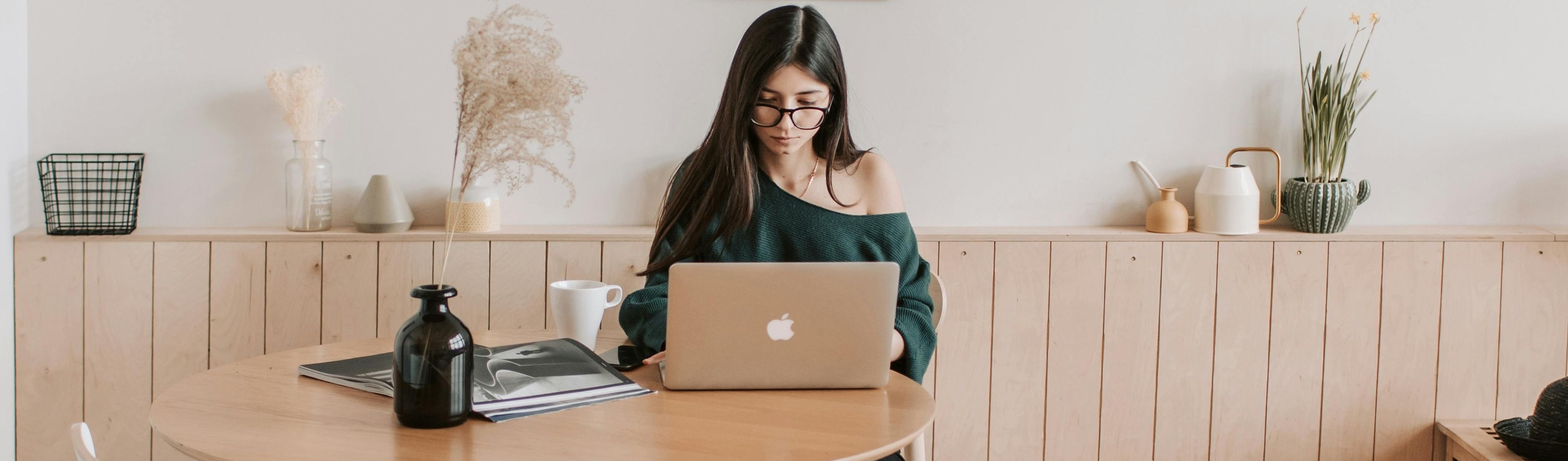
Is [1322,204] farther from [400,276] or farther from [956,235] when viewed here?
[400,276]

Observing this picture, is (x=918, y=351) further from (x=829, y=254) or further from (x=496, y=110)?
(x=496, y=110)

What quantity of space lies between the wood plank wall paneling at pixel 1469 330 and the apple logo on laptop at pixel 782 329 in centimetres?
169

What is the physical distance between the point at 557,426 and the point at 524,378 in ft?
0.49

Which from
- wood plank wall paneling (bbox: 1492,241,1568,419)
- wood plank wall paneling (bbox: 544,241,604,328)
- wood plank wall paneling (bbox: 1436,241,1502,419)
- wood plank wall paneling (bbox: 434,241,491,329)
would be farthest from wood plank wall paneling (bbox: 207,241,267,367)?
wood plank wall paneling (bbox: 1492,241,1568,419)

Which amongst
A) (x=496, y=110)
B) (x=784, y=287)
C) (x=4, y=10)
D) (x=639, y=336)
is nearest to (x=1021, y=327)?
(x=639, y=336)

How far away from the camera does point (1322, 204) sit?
217 centimetres

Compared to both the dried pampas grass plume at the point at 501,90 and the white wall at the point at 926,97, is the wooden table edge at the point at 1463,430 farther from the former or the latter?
the dried pampas grass plume at the point at 501,90

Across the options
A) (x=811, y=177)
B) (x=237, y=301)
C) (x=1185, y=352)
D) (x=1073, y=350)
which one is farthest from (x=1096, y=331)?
(x=237, y=301)

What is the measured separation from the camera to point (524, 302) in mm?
2100

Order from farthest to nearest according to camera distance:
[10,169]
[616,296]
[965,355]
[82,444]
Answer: [965,355] < [10,169] < [616,296] < [82,444]

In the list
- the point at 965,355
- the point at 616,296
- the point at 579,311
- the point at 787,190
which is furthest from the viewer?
the point at 965,355

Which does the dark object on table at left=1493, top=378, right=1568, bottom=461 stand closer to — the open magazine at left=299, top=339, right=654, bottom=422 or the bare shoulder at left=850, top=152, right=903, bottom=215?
the bare shoulder at left=850, top=152, right=903, bottom=215

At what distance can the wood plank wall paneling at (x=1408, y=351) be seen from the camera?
2199 millimetres

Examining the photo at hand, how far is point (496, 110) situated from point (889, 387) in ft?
1.89
